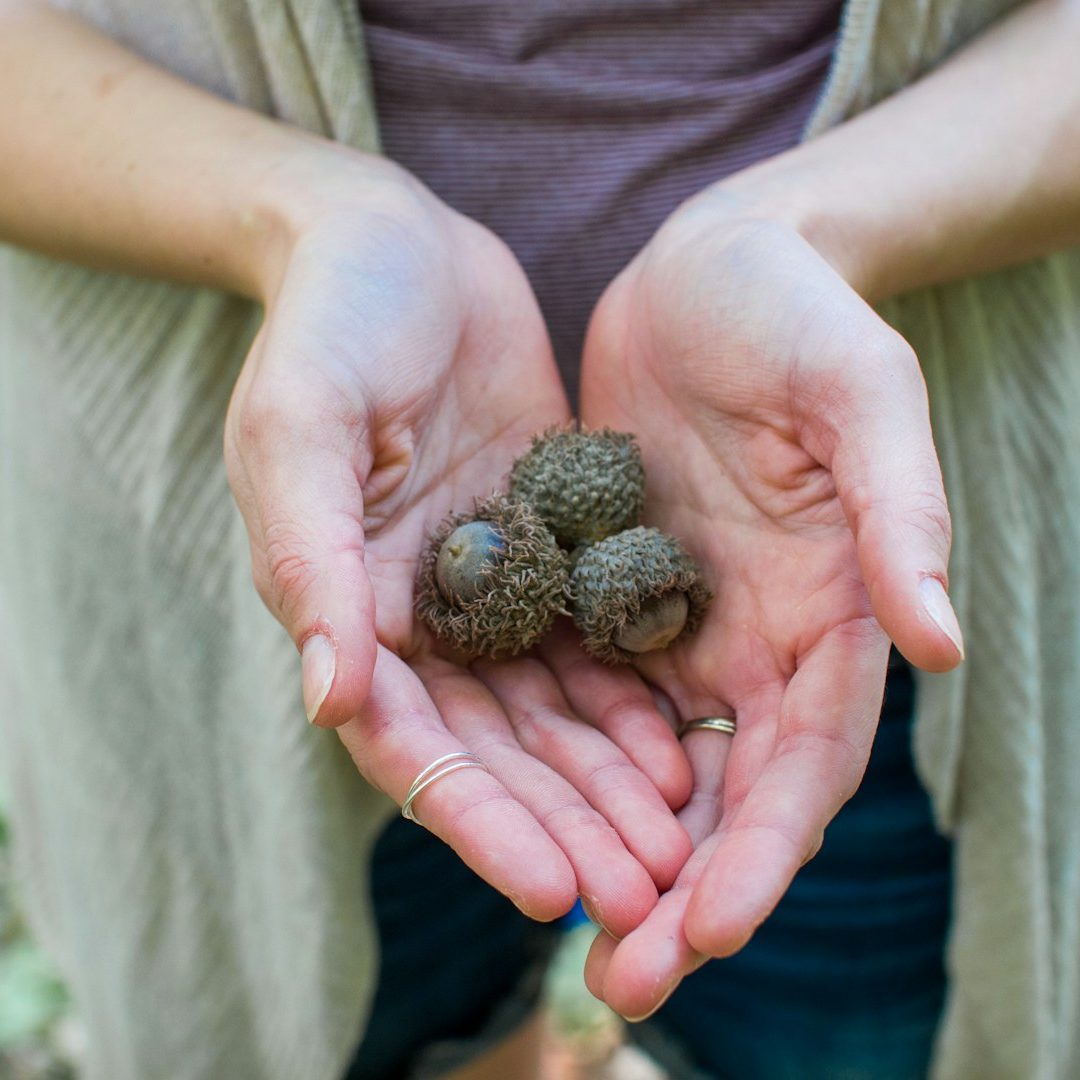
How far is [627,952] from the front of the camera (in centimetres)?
158

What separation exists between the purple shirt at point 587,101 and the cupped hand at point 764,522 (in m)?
0.19

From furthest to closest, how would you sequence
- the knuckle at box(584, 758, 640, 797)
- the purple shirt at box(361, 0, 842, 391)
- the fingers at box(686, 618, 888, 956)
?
the purple shirt at box(361, 0, 842, 391), the knuckle at box(584, 758, 640, 797), the fingers at box(686, 618, 888, 956)

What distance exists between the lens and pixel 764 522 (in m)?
2.17

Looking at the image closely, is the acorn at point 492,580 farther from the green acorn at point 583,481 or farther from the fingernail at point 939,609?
the fingernail at point 939,609

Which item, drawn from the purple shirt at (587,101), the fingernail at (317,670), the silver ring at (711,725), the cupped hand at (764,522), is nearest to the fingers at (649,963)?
the cupped hand at (764,522)

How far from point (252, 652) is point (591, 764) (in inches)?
35.9

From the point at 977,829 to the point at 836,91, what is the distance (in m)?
1.66

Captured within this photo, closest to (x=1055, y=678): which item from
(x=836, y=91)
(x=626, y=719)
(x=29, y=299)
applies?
(x=626, y=719)

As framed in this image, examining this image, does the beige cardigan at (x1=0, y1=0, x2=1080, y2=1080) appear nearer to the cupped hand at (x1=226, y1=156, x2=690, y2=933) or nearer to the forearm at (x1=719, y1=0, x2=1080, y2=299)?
the forearm at (x1=719, y1=0, x2=1080, y2=299)

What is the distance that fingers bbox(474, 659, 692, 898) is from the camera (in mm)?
1770

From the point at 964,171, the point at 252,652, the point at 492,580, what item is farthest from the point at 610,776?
the point at 964,171

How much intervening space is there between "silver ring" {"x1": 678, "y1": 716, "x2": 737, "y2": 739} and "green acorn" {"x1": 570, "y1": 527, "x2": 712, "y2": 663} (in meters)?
0.18

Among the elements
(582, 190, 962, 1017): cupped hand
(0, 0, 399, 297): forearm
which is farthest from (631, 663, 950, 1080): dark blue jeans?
Answer: (0, 0, 399, 297): forearm

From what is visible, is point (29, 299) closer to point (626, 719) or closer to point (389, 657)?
point (389, 657)
